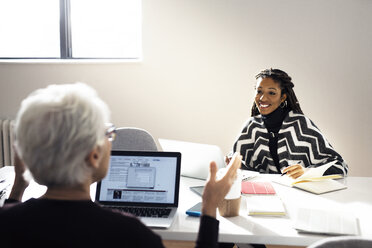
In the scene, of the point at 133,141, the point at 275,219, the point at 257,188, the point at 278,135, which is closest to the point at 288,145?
the point at 278,135

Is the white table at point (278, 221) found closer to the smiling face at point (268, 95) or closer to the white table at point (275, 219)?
the white table at point (275, 219)

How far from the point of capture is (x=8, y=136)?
12.3 feet

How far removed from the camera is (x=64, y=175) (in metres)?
0.97

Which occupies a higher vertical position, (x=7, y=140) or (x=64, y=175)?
(x=64, y=175)

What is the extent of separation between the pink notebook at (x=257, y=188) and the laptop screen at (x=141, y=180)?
0.37 metres

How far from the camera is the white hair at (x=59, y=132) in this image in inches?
36.2

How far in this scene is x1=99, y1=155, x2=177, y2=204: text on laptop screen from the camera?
5.48 ft

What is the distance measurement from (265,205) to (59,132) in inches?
40.1

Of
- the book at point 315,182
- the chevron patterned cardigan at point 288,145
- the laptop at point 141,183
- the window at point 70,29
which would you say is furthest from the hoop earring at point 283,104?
the window at point 70,29

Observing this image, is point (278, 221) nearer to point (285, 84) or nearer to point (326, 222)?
point (326, 222)

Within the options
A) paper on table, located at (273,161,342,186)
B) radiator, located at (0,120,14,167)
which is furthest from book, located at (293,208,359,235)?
radiator, located at (0,120,14,167)

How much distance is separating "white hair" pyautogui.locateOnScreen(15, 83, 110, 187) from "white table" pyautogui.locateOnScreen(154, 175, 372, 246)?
599 mm

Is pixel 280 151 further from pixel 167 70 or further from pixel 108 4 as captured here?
pixel 108 4

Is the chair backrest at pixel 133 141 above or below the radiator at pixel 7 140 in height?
above
